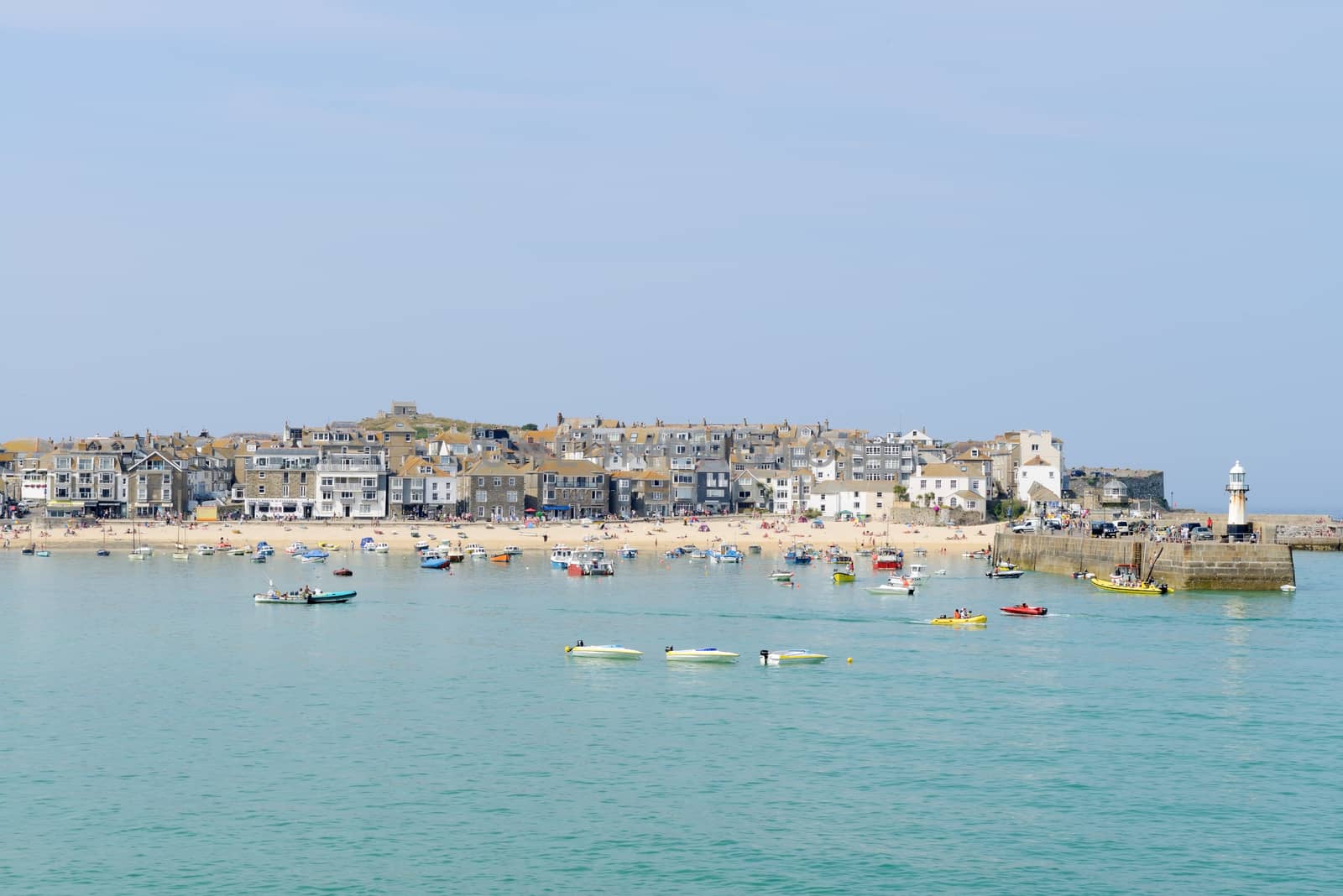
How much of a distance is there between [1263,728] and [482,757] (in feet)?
70.6

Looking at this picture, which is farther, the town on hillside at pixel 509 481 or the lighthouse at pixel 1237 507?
the town on hillside at pixel 509 481

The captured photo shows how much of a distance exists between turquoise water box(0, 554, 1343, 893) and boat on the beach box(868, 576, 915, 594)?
14.7 m

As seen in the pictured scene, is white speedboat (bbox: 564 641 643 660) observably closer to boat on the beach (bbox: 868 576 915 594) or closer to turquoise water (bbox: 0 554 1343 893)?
turquoise water (bbox: 0 554 1343 893)

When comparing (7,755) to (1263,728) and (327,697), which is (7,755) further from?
(1263,728)

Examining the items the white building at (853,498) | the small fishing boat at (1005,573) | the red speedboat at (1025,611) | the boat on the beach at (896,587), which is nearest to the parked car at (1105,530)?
the small fishing boat at (1005,573)

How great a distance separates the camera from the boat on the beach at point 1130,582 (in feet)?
253

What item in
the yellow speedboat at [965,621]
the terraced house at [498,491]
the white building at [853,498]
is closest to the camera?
the yellow speedboat at [965,621]

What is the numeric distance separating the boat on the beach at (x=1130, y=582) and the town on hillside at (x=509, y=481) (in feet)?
197

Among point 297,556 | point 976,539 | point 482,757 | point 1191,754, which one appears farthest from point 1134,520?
point 482,757

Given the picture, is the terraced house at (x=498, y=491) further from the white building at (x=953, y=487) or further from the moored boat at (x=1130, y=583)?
the moored boat at (x=1130, y=583)

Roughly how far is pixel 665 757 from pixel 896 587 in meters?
46.6

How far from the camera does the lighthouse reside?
81000mm

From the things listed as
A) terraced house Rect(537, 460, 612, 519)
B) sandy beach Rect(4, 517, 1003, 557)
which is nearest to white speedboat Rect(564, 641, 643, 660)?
sandy beach Rect(4, 517, 1003, 557)

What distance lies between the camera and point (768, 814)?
31.6 meters
